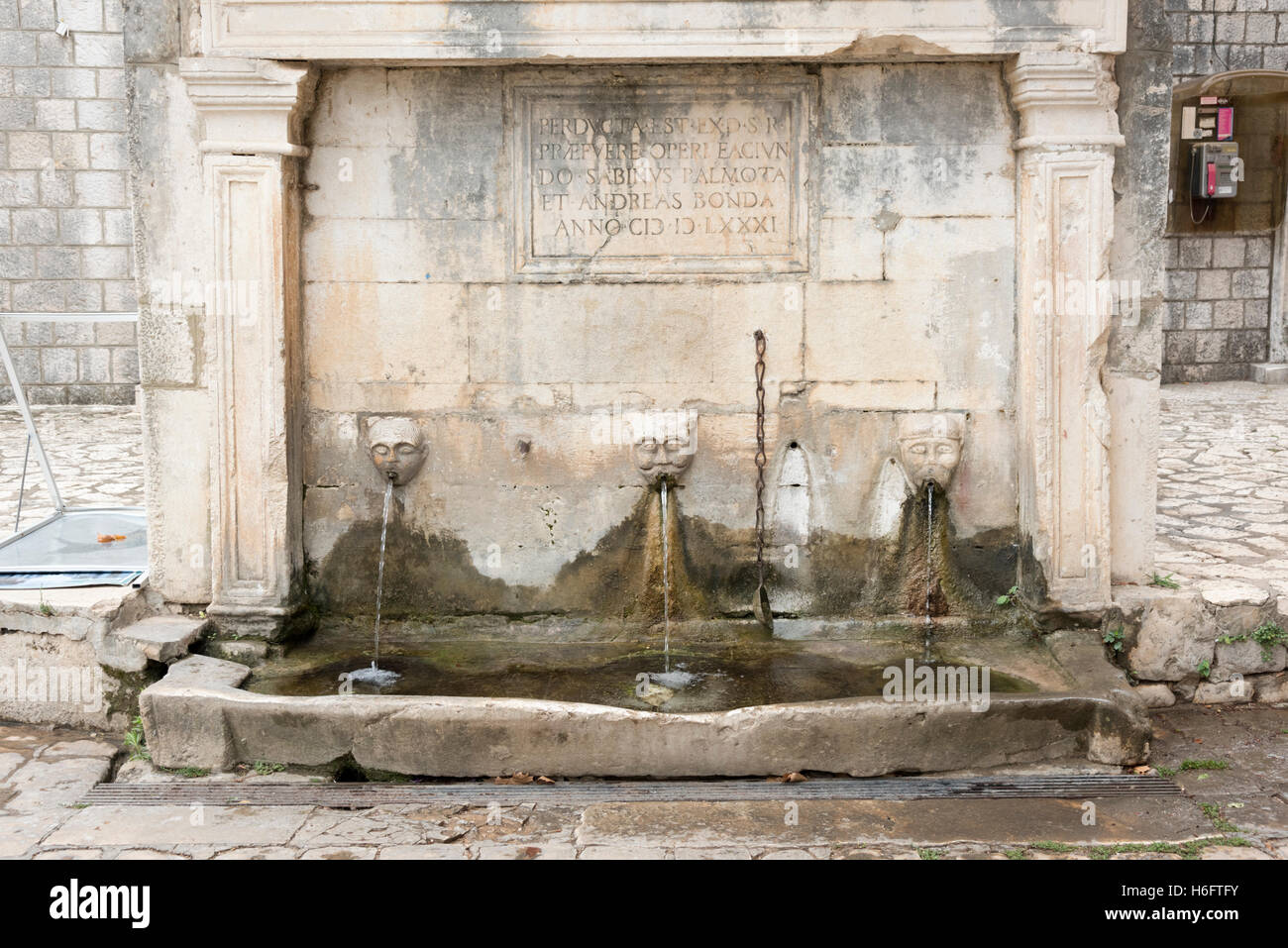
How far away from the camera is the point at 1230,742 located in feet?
16.7

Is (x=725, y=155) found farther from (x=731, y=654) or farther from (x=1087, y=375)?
(x=731, y=654)

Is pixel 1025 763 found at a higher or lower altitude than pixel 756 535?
lower

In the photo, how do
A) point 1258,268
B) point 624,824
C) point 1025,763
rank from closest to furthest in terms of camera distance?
1. point 624,824
2. point 1025,763
3. point 1258,268

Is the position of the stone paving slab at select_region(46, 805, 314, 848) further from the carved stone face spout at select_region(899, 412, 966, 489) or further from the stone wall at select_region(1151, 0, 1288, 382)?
the stone wall at select_region(1151, 0, 1288, 382)

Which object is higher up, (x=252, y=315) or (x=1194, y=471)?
(x=252, y=315)

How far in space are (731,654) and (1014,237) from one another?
2126mm

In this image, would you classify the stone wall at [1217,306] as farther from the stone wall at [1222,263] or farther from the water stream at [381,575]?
the water stream at [381,575]

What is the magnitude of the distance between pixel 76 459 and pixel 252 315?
17.2 ft

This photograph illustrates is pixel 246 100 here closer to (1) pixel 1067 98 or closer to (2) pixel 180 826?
(2) pixel 180 826

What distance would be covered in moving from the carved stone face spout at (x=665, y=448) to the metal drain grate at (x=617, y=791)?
1.50 meters

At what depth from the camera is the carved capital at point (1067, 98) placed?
520 cm

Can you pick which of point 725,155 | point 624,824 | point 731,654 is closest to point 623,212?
point 725,155

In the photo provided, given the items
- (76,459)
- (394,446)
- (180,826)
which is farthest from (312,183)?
(76,459)

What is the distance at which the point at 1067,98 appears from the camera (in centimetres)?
524
